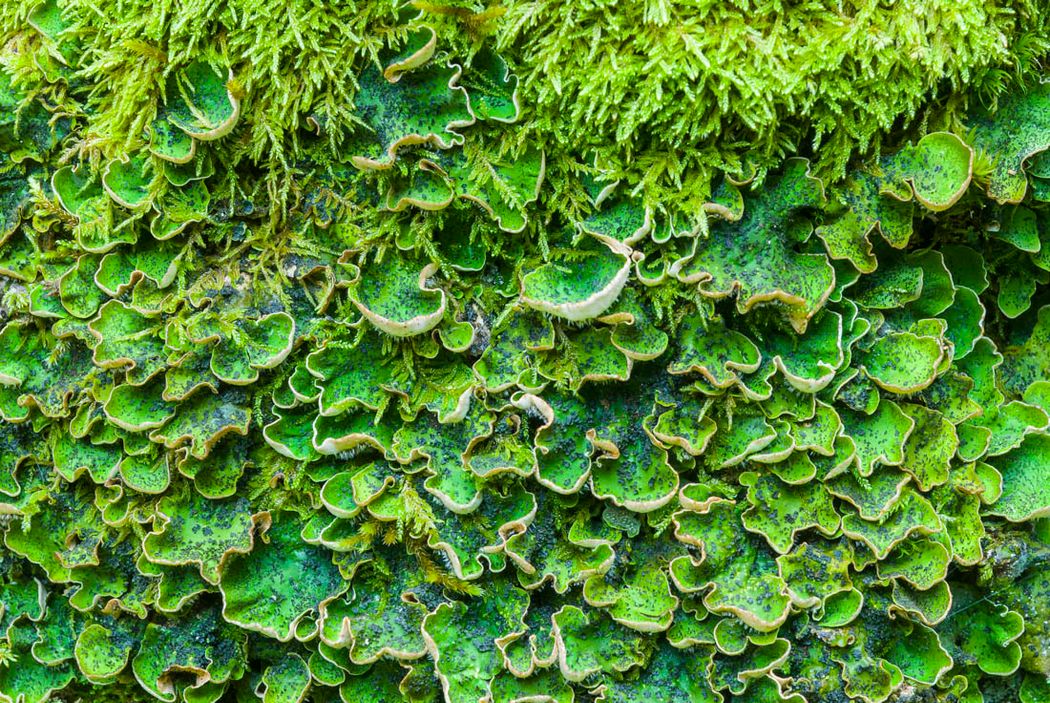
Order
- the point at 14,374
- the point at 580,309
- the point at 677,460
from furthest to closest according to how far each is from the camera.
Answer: the point at 14,374
the point at 677,460
the point at 580,309

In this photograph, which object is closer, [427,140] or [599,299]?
[599,299]

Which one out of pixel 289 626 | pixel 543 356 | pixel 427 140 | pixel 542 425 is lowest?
pixel 289 626

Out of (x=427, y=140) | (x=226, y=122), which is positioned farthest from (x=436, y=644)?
(x=226, y=122)

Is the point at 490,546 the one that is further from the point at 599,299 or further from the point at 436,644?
the point at 599,299

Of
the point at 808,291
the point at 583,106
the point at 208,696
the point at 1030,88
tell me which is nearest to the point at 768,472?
the point at 808,291

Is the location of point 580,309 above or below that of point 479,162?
below

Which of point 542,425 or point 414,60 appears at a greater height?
point 414,60

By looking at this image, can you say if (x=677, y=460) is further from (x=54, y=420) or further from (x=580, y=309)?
(x=54, y=420)

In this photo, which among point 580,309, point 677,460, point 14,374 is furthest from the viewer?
point 14,374
